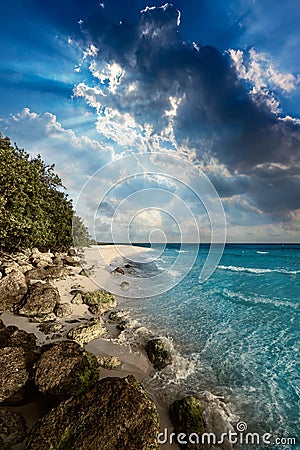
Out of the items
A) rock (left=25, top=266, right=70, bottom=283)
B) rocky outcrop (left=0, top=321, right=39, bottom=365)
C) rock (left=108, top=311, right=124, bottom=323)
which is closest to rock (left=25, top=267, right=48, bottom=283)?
rock (left=25, top=266, right=70, bottom=283)

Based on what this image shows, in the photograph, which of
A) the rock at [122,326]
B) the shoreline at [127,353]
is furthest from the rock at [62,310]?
the rock at [122,326]

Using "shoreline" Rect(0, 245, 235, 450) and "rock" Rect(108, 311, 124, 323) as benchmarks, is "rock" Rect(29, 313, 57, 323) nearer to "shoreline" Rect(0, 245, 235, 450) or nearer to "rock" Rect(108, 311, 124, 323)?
"shoreline" Rect(0, 245, 235, 450)

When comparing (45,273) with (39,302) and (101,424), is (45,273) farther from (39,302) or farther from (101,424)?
(101,424)

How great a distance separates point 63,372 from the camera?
18.4 feet

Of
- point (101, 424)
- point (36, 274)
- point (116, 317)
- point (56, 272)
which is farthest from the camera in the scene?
point (56, 272)

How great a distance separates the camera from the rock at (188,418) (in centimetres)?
545

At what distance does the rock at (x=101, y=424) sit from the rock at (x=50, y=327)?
5119 millimetres

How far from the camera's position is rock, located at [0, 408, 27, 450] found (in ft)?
15.3

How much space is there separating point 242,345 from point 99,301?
288 inches

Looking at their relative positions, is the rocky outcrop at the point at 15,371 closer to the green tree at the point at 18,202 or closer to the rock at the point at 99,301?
the rock at the point at 99,301

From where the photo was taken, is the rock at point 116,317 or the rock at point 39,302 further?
the rock at point 116,317

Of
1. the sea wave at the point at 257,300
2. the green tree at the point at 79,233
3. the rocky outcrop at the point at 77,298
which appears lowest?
the sea wave at the point at 257,300

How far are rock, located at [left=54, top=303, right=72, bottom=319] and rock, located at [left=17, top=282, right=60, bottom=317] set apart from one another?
204 mm

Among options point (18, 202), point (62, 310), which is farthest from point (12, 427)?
point (18, 202)
